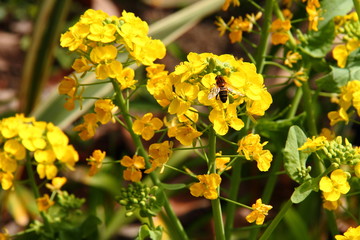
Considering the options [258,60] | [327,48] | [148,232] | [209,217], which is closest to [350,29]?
[327,48]

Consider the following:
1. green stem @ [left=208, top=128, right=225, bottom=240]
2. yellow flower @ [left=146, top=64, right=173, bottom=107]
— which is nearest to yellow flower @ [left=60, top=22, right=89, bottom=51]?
yellow flower @ [left=146, top=64, right=173, bottom=107]

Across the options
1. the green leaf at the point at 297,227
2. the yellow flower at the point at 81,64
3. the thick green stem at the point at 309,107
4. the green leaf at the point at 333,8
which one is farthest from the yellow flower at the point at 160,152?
the green leaf at the point at 297,227

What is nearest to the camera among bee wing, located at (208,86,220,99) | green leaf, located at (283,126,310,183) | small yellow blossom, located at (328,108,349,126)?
bee wing, located at (208,86,220,99)

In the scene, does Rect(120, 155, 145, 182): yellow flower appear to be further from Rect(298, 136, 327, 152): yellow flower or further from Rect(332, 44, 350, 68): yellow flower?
Rect(332, 44, 350, 68): yellow flower

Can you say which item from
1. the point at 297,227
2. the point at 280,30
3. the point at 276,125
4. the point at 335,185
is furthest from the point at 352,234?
the point at 297,227

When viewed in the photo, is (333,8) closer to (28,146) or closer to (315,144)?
(315,144)

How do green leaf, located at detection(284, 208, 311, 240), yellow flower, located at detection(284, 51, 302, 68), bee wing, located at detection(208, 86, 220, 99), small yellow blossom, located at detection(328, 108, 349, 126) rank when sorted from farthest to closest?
green leaf, located at detection(284, 208, 311, 240) → yellow flower, located at detection(284, 51, 302, 68) → small yellow blossom, located at detection(328, 108, 349, 126) → bee wing, located at detection(208, 86, 220, 99)
